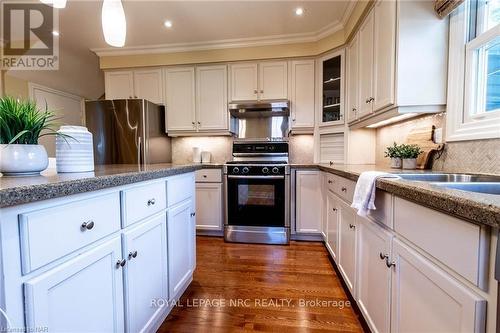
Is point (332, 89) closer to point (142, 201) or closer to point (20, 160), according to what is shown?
point (142, 201)

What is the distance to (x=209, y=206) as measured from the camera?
3.00 m

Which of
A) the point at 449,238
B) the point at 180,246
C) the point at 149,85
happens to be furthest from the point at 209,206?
the point at 449,238

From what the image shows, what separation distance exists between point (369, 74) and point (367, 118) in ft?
1.25

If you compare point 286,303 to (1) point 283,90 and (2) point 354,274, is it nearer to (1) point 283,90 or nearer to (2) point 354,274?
(2) point 354,274

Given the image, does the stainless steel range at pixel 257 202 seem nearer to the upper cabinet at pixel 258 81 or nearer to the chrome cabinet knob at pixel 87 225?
the upper cabinet at pixel 258 81

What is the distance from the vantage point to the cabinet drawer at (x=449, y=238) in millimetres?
580

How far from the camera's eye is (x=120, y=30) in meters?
1.38

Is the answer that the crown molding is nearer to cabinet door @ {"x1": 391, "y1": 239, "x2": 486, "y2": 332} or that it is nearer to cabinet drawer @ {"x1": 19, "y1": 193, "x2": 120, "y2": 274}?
cabinet door @ {"x1": 391, "y1": 239, "x2": 486, "y2": 332}

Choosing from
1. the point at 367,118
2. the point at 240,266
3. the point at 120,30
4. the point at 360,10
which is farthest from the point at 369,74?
the point at 240,266

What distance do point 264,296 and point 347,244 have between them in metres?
0.71

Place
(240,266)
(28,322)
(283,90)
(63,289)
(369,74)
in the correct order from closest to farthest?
(28,322)
(63,289)
(369,74)
(240,266)
(283,90)

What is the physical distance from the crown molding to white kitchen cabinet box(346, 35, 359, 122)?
345 mm

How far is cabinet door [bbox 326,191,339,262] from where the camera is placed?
2037 mm

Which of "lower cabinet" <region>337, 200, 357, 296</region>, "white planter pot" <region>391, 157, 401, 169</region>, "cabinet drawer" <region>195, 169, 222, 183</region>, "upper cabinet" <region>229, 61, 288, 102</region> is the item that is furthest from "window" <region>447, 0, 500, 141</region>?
"cabinet drawer" <region>195, 169, 222, 183</region>
